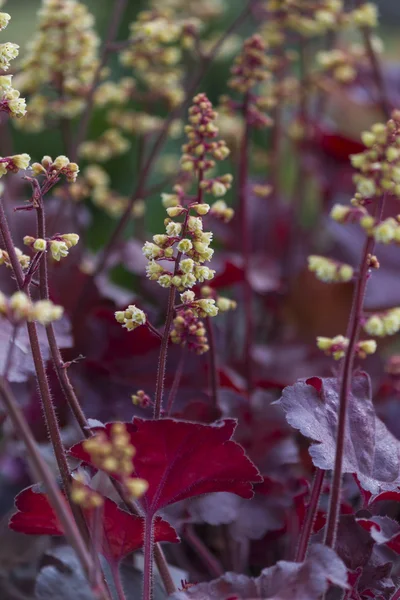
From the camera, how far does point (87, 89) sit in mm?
1089

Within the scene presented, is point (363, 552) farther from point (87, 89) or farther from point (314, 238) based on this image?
point (314, 238)

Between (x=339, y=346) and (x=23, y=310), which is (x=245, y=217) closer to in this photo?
(x=339, y=346)

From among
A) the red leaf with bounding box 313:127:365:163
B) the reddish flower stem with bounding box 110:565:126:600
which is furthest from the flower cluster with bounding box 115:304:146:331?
the red leaf with bounding box 313:127:365:163

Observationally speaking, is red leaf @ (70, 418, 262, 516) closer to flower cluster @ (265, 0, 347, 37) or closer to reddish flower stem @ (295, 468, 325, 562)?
reddish flower stem @ (295, 468, 325, 562)

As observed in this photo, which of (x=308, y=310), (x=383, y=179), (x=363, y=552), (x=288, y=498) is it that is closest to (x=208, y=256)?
(x=383, y=179)

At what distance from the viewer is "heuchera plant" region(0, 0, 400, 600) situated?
Answer: 22.4 inches

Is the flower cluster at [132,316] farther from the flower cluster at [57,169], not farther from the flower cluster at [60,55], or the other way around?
the flower cluster at [60,55]

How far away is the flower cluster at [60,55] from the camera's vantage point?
97 centimetres

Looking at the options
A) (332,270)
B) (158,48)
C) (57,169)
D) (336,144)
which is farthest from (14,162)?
(336,144)

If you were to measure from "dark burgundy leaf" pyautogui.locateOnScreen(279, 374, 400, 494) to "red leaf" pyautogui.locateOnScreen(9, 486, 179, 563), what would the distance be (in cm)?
14

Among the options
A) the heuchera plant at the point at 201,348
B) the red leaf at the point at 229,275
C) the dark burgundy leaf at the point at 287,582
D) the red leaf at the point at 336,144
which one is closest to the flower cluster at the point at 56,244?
the heuchera plant at the point at 201,348

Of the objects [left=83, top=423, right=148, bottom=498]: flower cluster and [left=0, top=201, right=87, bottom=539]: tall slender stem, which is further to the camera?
[left=0, top=201, right=87, bottom=539]: tall slender stem

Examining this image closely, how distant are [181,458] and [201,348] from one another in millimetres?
114

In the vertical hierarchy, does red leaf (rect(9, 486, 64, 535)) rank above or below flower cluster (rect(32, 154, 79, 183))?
below
